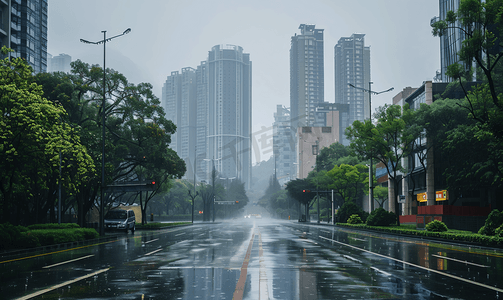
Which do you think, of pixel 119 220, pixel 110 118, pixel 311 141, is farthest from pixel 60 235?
pixel 311 141

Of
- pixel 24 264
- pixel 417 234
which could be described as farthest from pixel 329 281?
pixel 417 234

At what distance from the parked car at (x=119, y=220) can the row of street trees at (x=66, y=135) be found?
2721mm

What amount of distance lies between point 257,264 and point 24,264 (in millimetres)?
8057

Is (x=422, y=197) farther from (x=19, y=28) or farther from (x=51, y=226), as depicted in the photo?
(x=19, y=28)

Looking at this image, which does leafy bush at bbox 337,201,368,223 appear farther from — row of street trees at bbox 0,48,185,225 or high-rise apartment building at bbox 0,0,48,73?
high-rise apartment building at bbox 0,0,48,73

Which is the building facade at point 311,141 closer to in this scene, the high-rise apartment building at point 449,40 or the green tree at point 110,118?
the high-rise apartment building at point 449,40

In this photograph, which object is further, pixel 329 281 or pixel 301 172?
pixel 301 172

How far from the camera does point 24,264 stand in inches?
631

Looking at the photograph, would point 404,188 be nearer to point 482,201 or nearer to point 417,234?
point 482,201

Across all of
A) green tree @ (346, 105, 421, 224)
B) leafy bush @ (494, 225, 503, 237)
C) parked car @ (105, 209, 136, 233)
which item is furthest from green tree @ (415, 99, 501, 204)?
parked car @ (105, 209, 136, 233)

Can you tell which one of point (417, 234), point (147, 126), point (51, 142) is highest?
point (147, 126)

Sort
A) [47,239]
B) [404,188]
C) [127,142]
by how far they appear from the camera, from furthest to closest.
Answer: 1. [404,188]
2. [127,142]
3. [47,239]

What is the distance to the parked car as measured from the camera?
4159cm

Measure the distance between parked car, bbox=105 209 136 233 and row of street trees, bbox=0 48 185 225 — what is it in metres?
2.72
